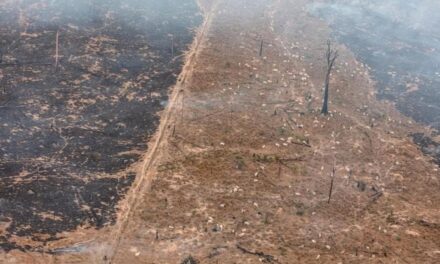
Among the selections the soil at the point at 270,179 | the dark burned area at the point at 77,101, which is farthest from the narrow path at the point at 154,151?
the dark burned area at the point at 77,101

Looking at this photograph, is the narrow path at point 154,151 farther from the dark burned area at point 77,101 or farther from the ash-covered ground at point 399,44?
the ash-covered ground at point 399,44

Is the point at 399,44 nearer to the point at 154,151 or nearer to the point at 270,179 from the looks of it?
the point at 270,179

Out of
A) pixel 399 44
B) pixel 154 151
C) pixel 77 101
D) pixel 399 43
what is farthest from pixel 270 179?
pixel 399 43

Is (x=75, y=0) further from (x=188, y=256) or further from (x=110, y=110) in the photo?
(x=188, y=256)

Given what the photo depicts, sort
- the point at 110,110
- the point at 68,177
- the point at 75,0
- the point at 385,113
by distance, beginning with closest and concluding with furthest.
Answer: the point at 68,177 < the point at 110,110 < the point at 385,113 < the point at 75,0

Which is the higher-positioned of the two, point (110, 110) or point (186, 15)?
point (186, 15)

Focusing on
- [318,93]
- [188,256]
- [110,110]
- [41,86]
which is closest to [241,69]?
[318,93]

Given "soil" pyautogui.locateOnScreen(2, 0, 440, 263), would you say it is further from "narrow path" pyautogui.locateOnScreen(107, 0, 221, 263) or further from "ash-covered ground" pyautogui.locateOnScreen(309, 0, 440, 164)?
"ash-covered ground" pyautogui.locateOnScreen(309, 0, 440, 164)
